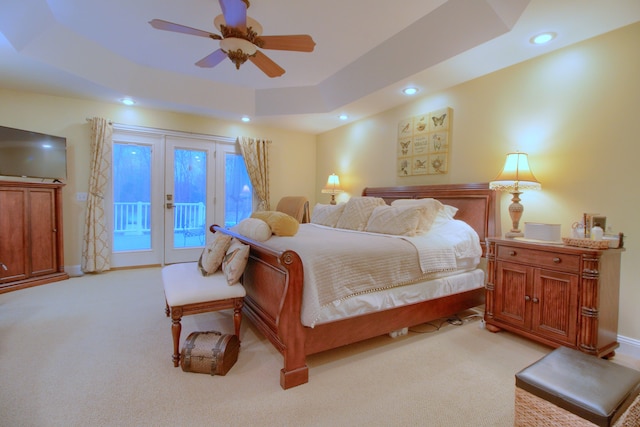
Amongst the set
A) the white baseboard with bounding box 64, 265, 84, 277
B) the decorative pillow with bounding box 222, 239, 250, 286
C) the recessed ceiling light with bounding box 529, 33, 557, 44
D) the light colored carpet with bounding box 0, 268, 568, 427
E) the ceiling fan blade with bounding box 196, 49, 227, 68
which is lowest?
the light colored carpet with bounding box 0, 268, 568, 427

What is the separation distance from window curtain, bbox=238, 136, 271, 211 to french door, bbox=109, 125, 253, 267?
0.23m

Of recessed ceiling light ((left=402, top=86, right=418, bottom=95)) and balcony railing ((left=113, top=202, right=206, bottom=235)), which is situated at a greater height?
recessed ceiling light ((left=402, top=86, right=418, bottom=95))

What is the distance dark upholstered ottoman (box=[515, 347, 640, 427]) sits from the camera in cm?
115

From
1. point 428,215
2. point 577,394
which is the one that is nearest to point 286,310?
point 577,394

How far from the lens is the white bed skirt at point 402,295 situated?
1976 millimetres

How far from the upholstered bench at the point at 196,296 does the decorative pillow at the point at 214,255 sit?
0.07m

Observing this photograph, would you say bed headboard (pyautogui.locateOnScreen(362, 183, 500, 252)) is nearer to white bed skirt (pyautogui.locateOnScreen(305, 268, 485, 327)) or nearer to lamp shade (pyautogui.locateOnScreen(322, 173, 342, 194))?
white bed skirt (pyautogui.locateOnScreen(305, 268, 485, 327))

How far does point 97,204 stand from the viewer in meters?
4.38

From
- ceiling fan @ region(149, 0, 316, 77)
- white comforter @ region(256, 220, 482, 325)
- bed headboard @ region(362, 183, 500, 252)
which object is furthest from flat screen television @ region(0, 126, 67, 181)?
bed headboard @ region(362, 183, 500, 252)

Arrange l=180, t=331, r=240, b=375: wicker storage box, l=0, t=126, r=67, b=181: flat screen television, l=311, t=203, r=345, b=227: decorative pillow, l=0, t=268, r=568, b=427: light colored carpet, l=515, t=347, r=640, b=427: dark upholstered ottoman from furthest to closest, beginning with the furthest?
1. l=311, t=203, r=345, b=227: decorative pillow
2. l=0, t=126, r=67, b=181: flat screen television
3. l=180, t=331, r=240, b=375: wicker storage box
4. l=0, t=268, r=568, b=427: light colored carpet
5. l=515, t=347, r=640, b=427: dark upholstered ottoman

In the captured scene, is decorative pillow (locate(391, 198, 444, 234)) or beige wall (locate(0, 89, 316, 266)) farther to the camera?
beige wall (locate(0, 89, 316, 266))

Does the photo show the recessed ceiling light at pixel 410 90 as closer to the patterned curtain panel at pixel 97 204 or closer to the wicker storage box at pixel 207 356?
the wicker storage box at pixel 207 356

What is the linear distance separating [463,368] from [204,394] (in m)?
1.67

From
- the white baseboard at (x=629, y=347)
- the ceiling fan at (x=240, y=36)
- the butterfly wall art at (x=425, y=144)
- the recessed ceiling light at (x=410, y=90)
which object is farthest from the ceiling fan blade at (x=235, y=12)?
the white baseboard at (x=629, y=347)
